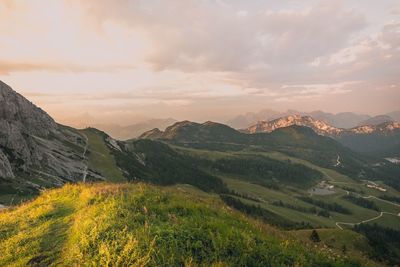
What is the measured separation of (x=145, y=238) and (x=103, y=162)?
148177 mm

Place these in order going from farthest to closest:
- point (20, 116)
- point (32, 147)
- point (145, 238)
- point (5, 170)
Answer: point (20, 116)
point (32, 147)
point (5, 170)
point (145, 238)

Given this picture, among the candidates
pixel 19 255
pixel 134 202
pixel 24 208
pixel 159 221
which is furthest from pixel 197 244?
pixel 24 208

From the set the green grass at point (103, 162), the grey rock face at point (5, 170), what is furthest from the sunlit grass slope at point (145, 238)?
the green grass at point (103, 162)

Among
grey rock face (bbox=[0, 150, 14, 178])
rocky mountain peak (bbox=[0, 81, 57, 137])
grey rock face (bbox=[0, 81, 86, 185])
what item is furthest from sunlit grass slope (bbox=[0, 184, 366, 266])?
rocky mountain peak (bbox=[0, 81, 57, 137])

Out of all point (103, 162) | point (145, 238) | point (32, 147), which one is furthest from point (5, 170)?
point (103, 162)

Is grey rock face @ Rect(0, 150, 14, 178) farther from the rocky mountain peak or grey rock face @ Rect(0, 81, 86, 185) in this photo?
the rocky mountain peak

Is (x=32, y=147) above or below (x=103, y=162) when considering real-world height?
above

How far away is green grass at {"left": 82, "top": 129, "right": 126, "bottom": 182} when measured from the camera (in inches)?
5543

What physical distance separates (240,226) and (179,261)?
4.91m

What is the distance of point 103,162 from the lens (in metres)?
157

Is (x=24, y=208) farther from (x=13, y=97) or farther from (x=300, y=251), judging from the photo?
(x=13, y=97)

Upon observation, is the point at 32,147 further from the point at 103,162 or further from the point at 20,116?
the point at 103,162

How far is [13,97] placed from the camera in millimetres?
127312

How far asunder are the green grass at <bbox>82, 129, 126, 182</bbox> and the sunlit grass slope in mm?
118390
